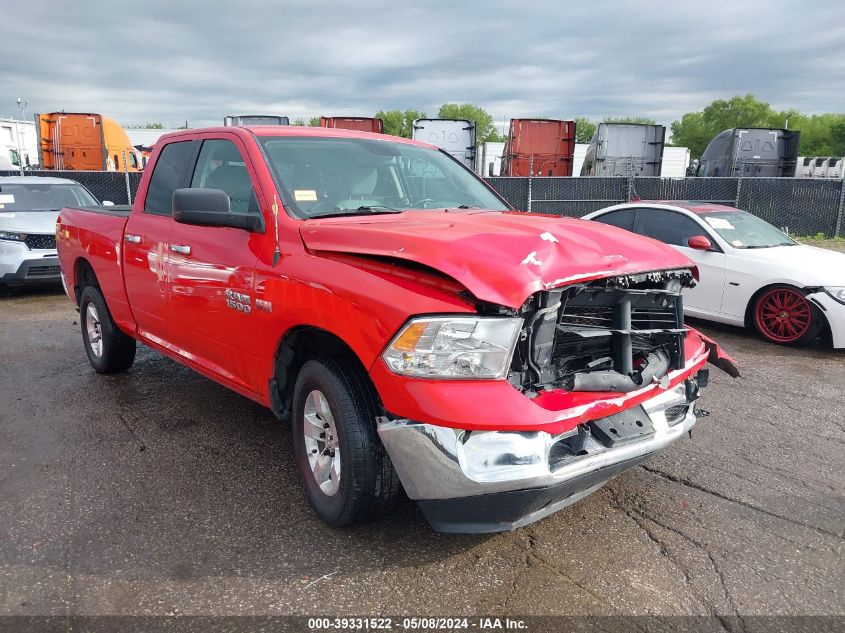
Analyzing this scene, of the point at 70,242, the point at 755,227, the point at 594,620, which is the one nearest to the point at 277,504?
the point at 594,620

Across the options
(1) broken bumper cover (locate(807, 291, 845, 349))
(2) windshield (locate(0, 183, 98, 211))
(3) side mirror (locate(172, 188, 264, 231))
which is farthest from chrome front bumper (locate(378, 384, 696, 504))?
(2) windshield (locate(0, 183, 98, 211))

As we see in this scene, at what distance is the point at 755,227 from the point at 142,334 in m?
6.78

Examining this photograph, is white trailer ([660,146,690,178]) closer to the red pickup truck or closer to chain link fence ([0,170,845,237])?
chain link fence ([0,170,845,237])

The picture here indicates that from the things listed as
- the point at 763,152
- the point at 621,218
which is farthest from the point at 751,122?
the point at 621,218

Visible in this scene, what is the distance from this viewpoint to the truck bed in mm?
4875

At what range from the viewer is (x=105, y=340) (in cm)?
542

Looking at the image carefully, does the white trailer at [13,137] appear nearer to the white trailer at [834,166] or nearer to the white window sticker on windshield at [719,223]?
the white window sticker on windshield at [719,223]

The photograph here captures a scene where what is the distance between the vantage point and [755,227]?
25.2 ft

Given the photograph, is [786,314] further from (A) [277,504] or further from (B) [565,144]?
(B) [565,144]

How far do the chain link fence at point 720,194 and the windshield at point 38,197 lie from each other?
29.2 feet

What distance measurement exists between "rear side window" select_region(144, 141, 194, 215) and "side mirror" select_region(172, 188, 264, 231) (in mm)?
974

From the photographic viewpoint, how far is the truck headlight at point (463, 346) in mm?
2494

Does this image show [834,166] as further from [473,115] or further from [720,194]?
[473,115]

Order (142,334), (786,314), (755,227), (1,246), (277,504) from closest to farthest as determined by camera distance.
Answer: (277,504), (142,334), (786,314), (755,227), (1,246)
